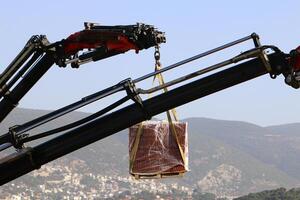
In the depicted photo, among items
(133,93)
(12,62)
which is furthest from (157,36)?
(12,62)

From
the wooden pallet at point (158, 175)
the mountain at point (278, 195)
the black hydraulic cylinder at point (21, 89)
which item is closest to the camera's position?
the black hydraulic cylinder at point (21, 89)

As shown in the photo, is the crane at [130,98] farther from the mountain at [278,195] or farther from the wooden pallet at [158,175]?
the mountain at [278,195]

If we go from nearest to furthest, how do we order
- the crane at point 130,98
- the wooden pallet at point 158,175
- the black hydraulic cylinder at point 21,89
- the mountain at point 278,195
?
the crane at point 130,98 < the black hydraulic cylinder at point 21,89 < the wooden pallet at point 158,175 < the mountain at point 278,195

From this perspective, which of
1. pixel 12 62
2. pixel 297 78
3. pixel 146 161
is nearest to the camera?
pixel 297 78

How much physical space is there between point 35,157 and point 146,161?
9.61ft

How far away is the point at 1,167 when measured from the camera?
12.5 metres

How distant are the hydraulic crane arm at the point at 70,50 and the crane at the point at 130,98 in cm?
2

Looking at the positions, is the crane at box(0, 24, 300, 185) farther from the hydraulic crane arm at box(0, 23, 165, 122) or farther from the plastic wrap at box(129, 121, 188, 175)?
the plastic wrap at box(129, 121, 188, 175)

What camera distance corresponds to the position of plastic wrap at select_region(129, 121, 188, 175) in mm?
14672

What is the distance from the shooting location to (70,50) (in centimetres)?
1308

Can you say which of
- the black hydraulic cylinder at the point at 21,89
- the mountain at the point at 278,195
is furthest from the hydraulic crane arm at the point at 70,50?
the mountain at the point at 278,195

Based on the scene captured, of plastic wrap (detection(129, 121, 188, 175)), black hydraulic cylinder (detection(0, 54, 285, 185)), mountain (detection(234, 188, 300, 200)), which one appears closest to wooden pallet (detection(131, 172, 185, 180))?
plastic wrap (detection(129, 121, 188, 175))

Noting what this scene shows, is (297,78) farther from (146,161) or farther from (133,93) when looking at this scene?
(146,161)

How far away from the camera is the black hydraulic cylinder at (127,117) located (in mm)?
11461
